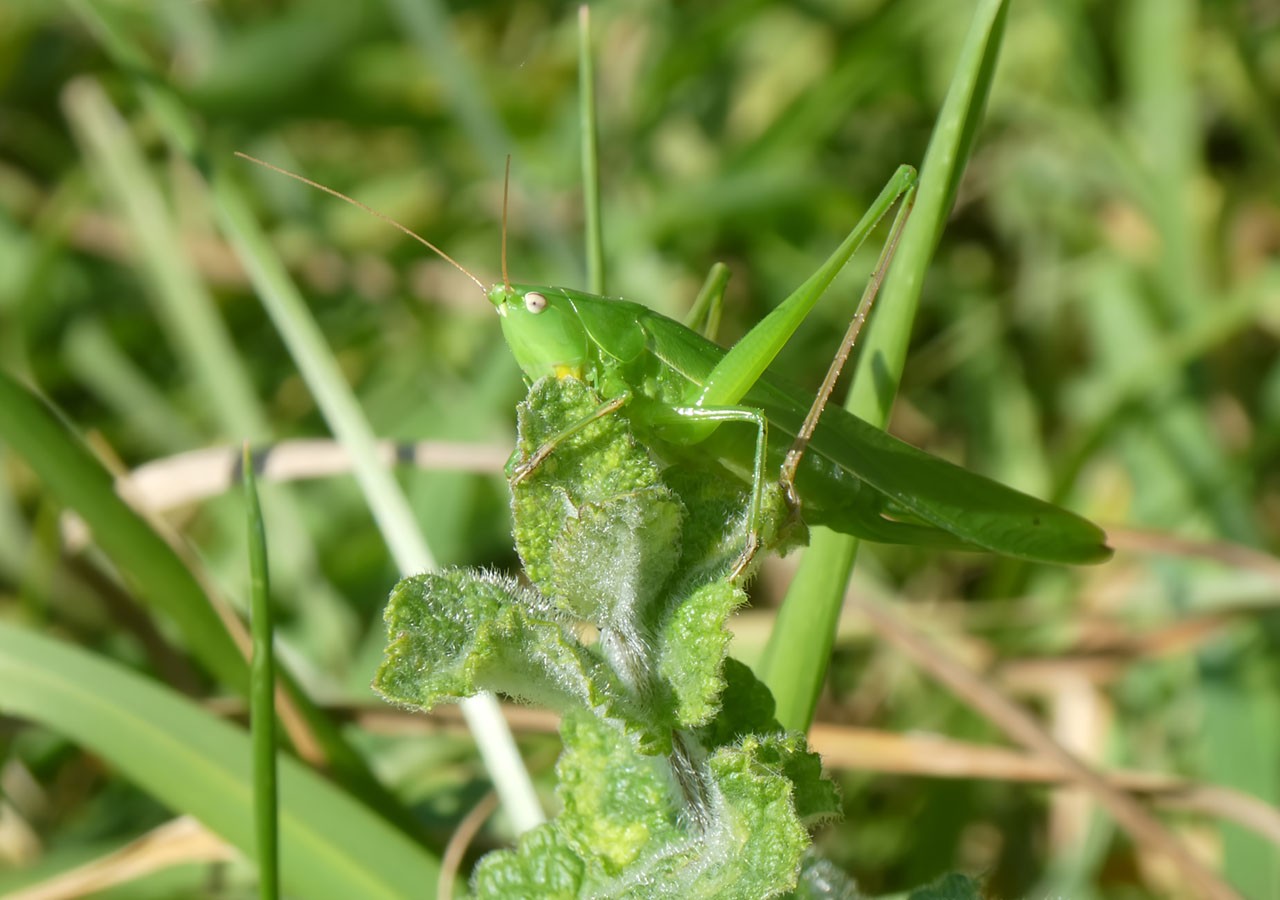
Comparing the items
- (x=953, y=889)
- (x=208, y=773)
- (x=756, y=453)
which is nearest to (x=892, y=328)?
(x=756, y=453)

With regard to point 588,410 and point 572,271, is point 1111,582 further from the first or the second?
point 588,410

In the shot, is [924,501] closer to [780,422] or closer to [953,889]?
[780,422]

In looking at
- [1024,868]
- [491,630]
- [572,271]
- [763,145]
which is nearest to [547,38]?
[763,145]

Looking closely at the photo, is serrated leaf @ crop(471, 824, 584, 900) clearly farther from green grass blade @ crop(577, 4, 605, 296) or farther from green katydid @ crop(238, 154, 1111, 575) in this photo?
green grass blade @ crop(577, 4, 605, 296)

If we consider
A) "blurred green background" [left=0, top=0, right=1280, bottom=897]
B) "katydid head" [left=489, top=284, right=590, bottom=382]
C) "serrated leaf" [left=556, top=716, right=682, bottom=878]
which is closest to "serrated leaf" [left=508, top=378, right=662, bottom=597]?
"serrated leaf" [left=556, top=716, right=682, bottom=878]

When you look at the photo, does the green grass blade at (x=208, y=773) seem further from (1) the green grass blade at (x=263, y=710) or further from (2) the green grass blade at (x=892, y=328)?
(2) the green grass blade at (x=892, y=328)

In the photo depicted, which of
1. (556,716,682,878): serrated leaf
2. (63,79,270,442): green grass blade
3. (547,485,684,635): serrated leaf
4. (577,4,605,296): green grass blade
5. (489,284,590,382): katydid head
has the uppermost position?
(63,79,270,442): green grass blade
